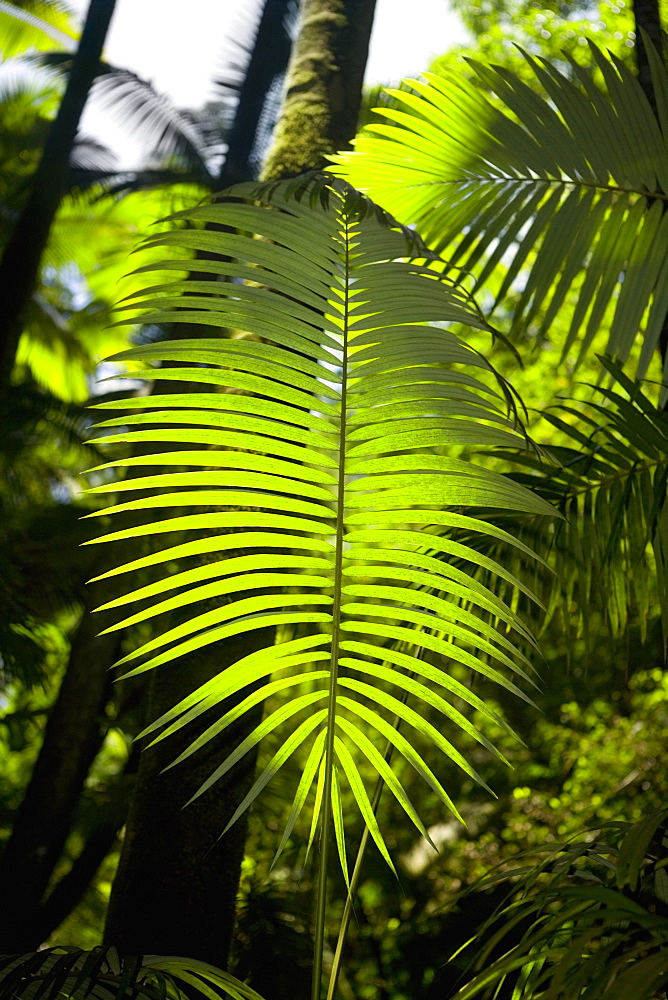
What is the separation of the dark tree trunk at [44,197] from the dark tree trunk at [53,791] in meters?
1.48

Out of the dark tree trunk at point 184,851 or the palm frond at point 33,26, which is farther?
the palm frond at point 33,26

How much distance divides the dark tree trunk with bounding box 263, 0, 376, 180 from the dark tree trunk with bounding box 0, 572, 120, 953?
2017 millimetres

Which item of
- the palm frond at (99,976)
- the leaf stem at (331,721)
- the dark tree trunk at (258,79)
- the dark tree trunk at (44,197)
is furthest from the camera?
the dark tree trunk at (258,79)

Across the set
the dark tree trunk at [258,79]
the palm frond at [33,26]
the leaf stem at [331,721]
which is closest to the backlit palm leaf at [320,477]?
the leaf stem at [331,721]

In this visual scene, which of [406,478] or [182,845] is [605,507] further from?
[182,845]

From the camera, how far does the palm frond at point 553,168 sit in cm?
167

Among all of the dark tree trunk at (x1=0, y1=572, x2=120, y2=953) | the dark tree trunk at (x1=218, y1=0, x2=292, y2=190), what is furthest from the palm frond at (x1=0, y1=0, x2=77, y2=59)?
the dark tree trunk at (x1=0, y1=572, x2=120, y2=953)

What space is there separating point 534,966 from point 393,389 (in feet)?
2.76

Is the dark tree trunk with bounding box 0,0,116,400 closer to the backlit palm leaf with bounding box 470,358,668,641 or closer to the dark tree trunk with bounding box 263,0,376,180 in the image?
the dark tree trunk with bounding box 263,0,376,180

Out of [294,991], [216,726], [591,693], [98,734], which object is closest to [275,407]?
[216,726]

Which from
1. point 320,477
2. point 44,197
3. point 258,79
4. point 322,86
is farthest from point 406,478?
point 258,79

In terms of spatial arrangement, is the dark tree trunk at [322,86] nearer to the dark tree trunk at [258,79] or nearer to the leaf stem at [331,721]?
the leaf stem at [331,721]

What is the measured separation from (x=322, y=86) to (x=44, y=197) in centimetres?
258

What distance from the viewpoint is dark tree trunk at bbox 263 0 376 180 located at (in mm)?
2156
